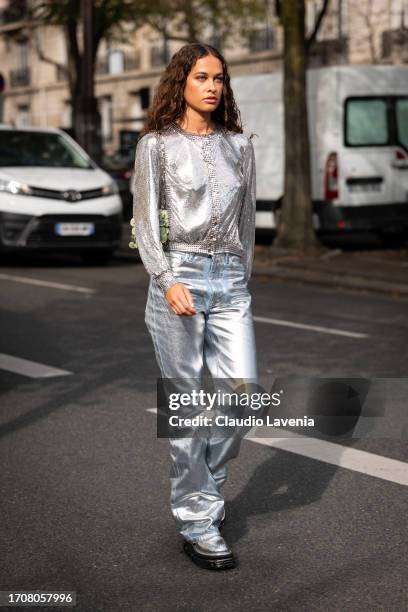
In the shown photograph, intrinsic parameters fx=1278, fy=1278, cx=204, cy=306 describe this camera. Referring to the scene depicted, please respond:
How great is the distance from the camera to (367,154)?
56.3 feet

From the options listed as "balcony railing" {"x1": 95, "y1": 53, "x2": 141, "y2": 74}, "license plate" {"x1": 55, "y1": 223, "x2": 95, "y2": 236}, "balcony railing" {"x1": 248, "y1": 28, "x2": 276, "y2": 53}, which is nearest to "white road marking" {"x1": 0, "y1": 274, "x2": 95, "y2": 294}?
"license plate" {"x1": 55, "y1": 223, "x2": 95, "y2": 236}

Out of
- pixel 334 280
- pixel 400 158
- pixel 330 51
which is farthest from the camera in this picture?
pixel 330 51

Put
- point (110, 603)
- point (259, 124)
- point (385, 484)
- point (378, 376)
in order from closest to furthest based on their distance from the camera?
1. point (110, 603)
2. point (385, 484)
3. point (378, 376)
4. point (259, 124)

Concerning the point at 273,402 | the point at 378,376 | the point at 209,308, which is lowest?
the point at 378,376

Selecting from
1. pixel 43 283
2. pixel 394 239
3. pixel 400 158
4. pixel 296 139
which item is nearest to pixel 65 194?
pixel 43 283

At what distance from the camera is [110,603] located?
4.00m

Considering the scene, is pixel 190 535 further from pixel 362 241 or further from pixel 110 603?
pixel 362 241

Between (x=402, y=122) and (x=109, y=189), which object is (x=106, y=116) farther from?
(x=109, y=189)

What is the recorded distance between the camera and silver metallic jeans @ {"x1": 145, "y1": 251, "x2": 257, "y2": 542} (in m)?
4.32

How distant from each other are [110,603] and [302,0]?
13.5 m

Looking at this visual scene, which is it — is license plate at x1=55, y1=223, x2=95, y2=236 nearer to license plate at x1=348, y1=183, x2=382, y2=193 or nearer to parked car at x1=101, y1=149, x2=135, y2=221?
license plate at x1=348, y1=183, x2=382, y2=193

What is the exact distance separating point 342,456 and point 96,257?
405 inches

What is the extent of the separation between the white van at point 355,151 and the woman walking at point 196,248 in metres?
12.7

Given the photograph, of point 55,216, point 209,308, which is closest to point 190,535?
point 209,308
